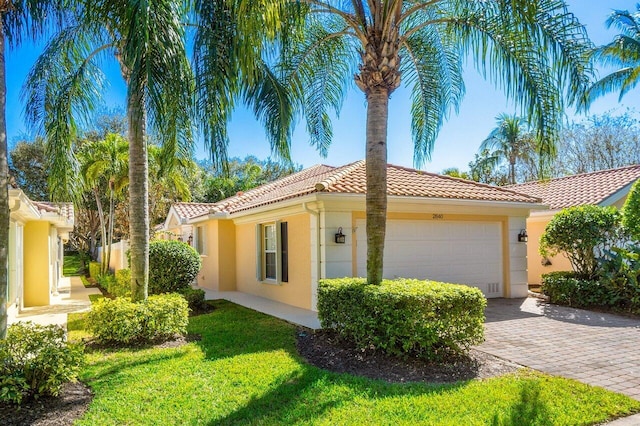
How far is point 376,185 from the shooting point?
8.04m

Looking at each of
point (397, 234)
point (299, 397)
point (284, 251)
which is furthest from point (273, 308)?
point (299, 397)

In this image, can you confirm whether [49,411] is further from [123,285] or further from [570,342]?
[123,285]

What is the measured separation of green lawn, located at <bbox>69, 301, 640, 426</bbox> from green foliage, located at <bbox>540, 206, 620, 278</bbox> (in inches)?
317

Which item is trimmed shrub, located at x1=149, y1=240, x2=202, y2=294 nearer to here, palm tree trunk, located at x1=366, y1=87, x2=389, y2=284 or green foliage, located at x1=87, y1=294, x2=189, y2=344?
green foliage, located at x1=87, y1=294, x2=189, y2=344

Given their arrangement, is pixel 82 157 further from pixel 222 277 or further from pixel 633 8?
pixel 633 8

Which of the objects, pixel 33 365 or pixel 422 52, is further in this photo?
pixel 422 52

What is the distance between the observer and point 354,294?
7.80m

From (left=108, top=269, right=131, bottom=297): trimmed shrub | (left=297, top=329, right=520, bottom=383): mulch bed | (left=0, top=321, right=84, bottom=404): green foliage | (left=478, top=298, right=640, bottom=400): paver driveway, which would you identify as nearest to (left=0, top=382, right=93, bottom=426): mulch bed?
(left=0, top=321, right=84, bottom=404): green foliage

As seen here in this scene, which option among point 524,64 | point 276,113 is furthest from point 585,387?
point 276,113

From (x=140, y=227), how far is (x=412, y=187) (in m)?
7.65

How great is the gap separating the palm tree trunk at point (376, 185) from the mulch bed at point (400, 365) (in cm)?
139

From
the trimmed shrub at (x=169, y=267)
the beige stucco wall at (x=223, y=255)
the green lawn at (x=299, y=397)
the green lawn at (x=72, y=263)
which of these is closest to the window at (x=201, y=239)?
the beige stucco wall at (x=223, y=255)

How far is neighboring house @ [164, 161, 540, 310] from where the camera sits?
11.5 meters

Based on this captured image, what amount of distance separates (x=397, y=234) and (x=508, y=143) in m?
26.6
